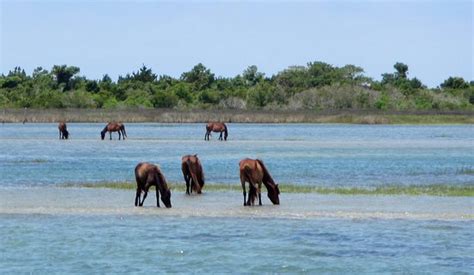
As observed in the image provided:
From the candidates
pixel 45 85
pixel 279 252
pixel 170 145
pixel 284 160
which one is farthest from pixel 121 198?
pixel 45 85

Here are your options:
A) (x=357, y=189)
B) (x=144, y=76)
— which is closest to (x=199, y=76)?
(x=144, y=76)

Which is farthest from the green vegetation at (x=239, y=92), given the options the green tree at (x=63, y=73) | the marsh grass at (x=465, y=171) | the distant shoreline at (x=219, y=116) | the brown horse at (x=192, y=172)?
the brown horse at (x=192, y=172)

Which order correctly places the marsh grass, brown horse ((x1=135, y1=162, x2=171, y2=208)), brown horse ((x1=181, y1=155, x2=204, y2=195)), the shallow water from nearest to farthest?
the shallow water
brown horse ((x1=135, y1=162, x2=171, y2=208))
brown horse ((x1=181, y1=155, x2=204, y2=195))
the marsh grass

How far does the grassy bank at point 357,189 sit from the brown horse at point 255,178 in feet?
11.3

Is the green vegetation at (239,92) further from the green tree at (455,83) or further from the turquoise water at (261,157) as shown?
the turquoise water at (261,157)

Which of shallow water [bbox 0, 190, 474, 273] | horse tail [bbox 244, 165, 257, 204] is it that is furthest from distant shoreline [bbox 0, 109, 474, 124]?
horse tail [bbox 244, 165, 257, 204]

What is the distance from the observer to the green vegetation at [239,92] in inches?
4286

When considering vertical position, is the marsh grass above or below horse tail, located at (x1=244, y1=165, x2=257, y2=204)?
below

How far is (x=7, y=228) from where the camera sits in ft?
66.0

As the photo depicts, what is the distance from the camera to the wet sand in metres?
21.8

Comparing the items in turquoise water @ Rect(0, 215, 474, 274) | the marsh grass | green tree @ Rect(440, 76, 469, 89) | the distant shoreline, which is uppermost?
green tree @ Rect(440, 76, 469, 89)

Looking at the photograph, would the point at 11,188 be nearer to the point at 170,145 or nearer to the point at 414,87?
the point at 170,145

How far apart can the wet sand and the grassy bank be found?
791mm

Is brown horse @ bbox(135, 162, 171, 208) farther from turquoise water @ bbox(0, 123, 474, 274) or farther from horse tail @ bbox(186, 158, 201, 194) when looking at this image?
horse tail @ bbox(186, 158, 201, 194)
